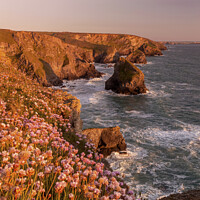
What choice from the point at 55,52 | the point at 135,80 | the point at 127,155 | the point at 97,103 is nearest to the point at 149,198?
the point at 127,155

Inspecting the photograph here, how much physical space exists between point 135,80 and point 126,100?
777 cm

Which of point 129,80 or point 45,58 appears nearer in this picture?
point 129,80

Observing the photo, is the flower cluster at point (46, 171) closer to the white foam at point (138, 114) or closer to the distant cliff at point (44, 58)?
the white foam at point (138, 114)

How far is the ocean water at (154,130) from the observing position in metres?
18.8

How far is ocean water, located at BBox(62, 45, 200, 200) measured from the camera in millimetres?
18766

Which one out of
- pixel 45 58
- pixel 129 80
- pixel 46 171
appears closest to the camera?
pixel 46 171

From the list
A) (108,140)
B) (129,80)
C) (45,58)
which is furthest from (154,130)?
(45,58)

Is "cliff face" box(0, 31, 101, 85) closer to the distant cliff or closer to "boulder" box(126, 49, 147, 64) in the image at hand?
the distant cliff

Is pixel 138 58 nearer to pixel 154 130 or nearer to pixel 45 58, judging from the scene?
pixel 45 58

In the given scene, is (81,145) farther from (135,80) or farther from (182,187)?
(135,80)

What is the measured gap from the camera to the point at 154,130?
29906mm

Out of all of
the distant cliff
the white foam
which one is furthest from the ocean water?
the distant cliff

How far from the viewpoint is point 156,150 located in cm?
2414

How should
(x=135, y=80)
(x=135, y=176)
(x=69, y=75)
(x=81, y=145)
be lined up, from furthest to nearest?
(x=69, y=75) < (x=135, y=80) < (x=135, y=176) < (x=81, y=145)
